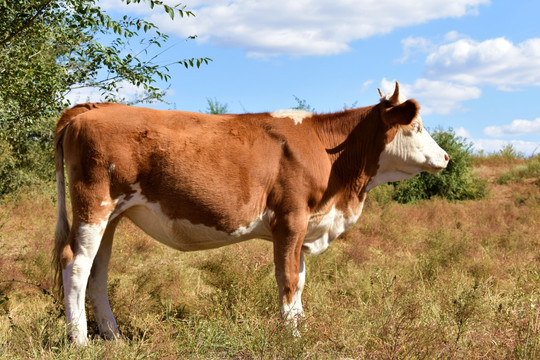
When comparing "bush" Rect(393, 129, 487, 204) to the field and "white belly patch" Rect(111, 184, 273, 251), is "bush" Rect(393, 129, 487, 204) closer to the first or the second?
the field

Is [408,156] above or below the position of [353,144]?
below

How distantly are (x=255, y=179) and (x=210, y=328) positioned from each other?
146 centimetres

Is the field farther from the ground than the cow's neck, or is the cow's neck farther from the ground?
the cow's neck

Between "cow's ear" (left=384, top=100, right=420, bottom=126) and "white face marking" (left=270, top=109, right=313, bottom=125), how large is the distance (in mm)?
871

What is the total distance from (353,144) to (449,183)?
15.6 metres

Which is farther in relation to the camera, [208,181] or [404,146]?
[404,146]

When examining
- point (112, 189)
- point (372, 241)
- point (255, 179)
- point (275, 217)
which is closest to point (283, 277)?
point (275, 217)

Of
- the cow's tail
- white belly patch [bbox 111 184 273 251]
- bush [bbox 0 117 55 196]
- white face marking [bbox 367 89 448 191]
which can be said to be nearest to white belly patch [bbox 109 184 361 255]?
white belly patch [bbox 111 184 273 251]

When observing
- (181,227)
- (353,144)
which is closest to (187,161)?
(181,227)

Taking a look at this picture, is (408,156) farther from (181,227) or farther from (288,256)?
(181,227)

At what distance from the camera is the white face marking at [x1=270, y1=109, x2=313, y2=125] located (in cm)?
576

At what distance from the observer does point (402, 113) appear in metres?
5.87

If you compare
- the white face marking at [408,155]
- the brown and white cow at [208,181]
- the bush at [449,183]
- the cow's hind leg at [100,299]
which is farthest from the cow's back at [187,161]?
the bush at [449,183]

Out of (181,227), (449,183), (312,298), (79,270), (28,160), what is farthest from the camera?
(449,183)
